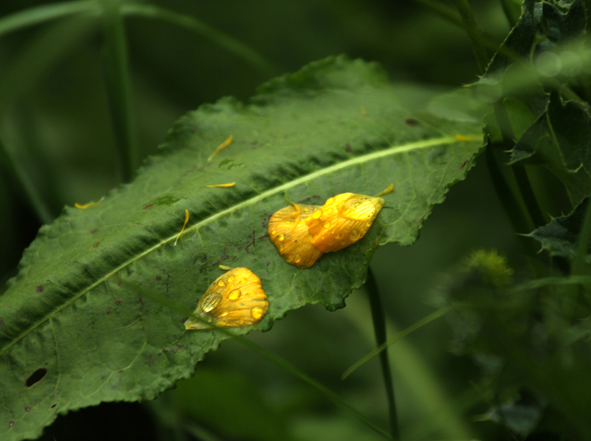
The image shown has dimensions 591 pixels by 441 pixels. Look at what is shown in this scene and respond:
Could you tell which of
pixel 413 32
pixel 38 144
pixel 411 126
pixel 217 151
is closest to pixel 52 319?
pixel 217 151

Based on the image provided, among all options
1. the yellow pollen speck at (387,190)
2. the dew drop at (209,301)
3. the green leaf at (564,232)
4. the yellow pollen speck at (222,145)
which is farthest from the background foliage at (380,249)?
the dew drop at (209,301)

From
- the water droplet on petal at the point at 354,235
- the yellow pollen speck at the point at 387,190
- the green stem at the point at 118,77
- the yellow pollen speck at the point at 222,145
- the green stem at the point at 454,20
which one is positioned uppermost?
the green stem at the point at 118,77

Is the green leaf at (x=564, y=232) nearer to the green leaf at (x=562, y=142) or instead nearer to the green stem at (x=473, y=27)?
the green leaf at (x=562, y=142)

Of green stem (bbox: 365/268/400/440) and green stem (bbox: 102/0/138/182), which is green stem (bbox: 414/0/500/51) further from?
green stem (bbox: 102/0/138/182)

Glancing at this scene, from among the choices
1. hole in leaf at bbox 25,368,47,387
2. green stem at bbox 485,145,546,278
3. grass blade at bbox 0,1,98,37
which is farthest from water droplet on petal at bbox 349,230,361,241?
grass blade at bbox 0,1,98,37

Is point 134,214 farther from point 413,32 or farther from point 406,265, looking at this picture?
point 413,32

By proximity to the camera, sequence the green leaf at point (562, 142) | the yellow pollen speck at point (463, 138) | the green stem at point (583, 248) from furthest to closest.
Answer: the yellow pollen speck at point (463, 138), the green leaf at point (562, 142), the green stem at point (583, 248)
